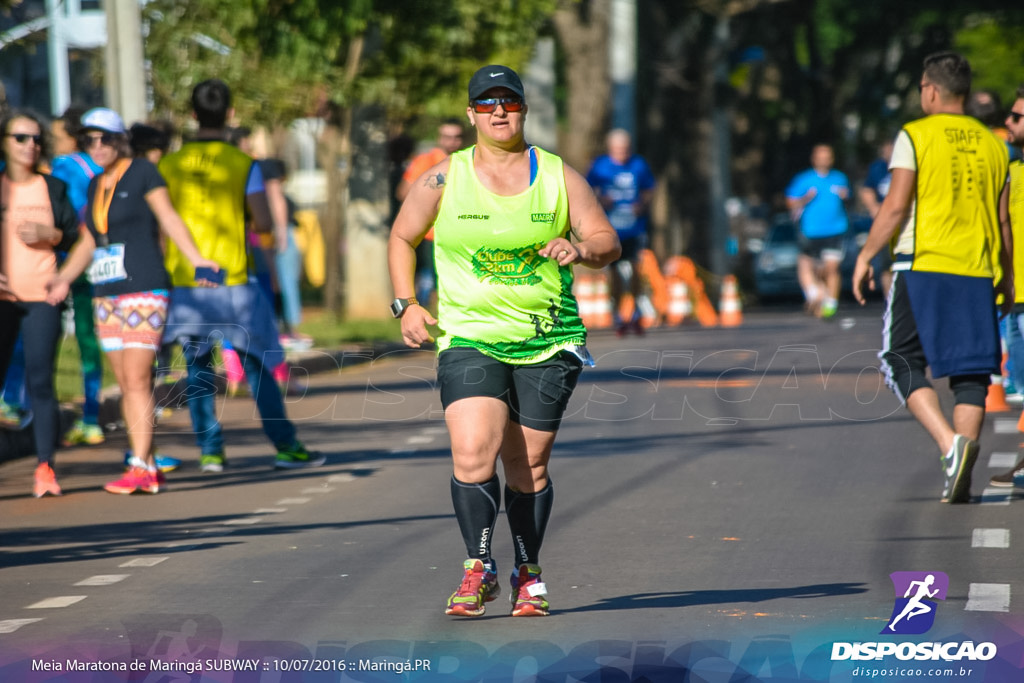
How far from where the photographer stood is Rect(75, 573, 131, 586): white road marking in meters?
7.41

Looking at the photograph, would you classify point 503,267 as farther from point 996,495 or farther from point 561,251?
point 996,495

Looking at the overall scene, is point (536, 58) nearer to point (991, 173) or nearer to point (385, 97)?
point (385, 97)

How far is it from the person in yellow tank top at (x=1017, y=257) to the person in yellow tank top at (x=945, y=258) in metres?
0.33

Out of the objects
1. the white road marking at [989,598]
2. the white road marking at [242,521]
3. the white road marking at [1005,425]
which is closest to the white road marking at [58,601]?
the white road marking at [242,521]

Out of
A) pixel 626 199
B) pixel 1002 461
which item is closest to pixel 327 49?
pixel 626 199

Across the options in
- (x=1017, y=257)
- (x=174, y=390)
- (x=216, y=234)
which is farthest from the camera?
(x=174, y=390)

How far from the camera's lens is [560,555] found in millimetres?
7812

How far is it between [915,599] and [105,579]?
3235mm

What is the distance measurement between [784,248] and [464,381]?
26.1 metres

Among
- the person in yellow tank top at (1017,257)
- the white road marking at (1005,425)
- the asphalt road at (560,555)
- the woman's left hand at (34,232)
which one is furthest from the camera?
the white road marking at (1005,425)

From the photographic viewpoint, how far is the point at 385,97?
22.4 m

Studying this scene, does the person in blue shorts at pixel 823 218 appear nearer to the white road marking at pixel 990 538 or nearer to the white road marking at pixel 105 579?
the white road marking at pixel 990 538

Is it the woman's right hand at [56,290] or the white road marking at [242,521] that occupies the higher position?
the woman's right hand at [56,290]

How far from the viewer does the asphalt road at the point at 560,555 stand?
5.89 metres
